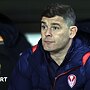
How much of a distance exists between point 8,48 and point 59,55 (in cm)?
52

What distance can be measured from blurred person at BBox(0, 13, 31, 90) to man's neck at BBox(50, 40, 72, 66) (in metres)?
0.43

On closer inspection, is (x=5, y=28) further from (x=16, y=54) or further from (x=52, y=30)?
(x=52, y=30)

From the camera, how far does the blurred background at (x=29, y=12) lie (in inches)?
102

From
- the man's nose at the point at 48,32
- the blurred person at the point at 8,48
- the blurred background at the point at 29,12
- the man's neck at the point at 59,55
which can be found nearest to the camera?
the man's nose at the point at 48,32

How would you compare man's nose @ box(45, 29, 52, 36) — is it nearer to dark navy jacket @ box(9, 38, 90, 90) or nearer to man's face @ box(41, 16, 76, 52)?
man's face @ box(41, 16, 76, 52)

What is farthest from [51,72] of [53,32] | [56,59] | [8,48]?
[8,48]

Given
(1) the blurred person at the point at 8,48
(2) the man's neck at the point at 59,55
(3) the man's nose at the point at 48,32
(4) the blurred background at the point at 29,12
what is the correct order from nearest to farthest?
1. (3) the man's nose at the point at 48,32
2. (2) the man's neck at the point at 59,55
3. (1) the blurred person at the point at 8,48
4. (4) the blurred background at the point at 29,12

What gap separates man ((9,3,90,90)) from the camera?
78.0 inches

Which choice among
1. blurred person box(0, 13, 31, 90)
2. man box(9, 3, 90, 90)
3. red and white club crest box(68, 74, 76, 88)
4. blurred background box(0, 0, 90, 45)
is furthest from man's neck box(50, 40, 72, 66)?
blurred background box(0, 0, 90, 45)

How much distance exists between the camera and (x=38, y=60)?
2137mm

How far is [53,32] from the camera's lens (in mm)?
1982

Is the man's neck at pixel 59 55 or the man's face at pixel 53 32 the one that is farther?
the man's neck at pixel 59 55

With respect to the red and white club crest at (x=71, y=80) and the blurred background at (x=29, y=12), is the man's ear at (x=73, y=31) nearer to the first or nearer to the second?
the red and white club crest at (x=71, y=80)

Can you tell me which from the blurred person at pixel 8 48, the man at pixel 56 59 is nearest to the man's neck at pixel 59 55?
the man at pixel 56 59
